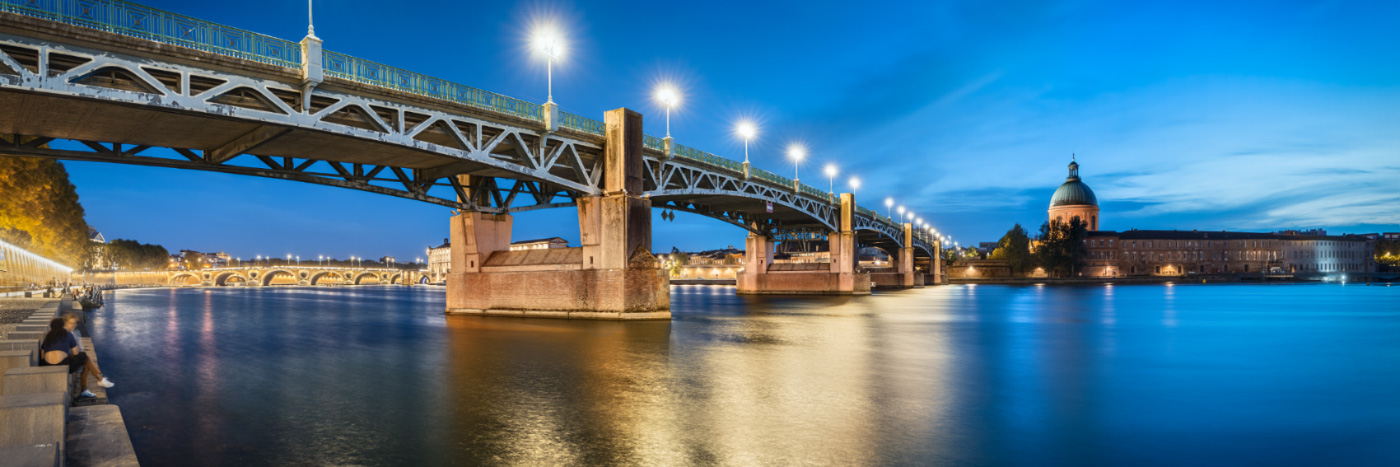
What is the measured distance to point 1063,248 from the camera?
135m

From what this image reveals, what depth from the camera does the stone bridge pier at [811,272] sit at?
7538cm

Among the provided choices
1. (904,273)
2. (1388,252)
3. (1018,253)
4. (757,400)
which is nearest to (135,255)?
(904,273)

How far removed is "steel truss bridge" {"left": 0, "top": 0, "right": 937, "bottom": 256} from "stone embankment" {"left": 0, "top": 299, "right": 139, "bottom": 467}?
11645mm

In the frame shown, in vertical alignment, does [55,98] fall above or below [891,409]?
above

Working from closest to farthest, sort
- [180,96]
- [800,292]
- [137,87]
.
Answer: [180,96] → [137,87] → [800,292]

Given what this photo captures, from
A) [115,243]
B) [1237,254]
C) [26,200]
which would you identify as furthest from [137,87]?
[1237,254]

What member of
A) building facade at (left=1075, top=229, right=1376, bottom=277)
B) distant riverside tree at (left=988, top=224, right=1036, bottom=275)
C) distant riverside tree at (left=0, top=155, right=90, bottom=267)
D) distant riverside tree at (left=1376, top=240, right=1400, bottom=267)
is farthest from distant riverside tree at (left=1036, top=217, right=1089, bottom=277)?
distant riverside tree at (left=0, top=155, right=90, bottom=267)

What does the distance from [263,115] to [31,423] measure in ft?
60.2

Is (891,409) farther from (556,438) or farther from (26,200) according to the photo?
(26,200)

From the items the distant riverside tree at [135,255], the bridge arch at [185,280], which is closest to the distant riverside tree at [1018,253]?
the distant riverside tree at [135,255]

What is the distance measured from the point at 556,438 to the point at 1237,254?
204161 mm

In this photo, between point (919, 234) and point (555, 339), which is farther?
point (919, 234)

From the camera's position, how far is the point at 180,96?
19.9 metres

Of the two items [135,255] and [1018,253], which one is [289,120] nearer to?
[1018,253]
